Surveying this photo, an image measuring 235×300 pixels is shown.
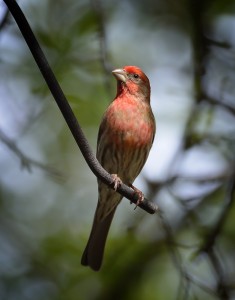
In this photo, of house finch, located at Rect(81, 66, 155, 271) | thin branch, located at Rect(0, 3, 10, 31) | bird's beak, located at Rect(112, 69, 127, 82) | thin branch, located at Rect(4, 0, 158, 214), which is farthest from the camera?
bird's beak, located at Rect(112, 69, 127, 82)

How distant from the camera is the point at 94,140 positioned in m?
7.84

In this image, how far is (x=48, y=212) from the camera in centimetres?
850

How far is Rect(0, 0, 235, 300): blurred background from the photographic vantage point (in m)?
6.81

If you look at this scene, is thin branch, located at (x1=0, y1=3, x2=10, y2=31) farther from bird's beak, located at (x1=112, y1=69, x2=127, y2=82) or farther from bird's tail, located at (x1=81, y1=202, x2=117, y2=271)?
bird's tail, located at (x1=81, y1=202, x2=117, y2=271)

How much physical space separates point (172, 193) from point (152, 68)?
279 cm

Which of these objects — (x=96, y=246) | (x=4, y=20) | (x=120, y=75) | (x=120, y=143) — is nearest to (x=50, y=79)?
(x=4, y=20)

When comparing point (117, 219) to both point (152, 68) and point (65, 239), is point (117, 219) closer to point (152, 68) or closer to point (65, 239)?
point (65, 239)

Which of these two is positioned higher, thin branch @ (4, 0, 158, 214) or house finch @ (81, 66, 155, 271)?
thin branch @ (4, 0, 158, 214)

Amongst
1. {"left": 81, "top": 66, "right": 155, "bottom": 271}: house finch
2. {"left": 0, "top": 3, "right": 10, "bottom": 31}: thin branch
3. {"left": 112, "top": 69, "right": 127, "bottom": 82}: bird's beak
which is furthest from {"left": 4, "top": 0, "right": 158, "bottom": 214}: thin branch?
{"left": 112, "top": 69, "right": 127, "bottom": 82}: bird's beak

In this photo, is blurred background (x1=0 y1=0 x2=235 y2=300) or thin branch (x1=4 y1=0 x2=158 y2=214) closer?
thin branch (x1=4 y1=0 x2=158 y2=214)

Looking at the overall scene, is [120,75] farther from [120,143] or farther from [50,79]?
[50,79]

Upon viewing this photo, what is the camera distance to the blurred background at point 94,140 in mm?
6812

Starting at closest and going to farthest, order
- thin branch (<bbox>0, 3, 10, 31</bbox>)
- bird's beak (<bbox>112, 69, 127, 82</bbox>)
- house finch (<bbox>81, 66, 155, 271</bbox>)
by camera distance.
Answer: thin branch (<bbox>0, 3, 10, 31</bbox>) → house finch (<bbox>81, 66, 155, 271</bbox>) → bird's beak (<bbox>112, 69, 127, 82</bbox>)

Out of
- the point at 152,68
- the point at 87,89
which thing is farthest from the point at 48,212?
the point at 152,68
